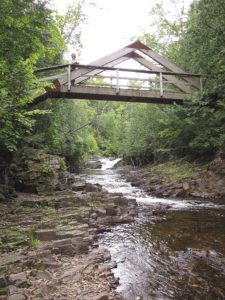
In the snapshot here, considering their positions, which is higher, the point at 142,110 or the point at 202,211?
the point at 142,110

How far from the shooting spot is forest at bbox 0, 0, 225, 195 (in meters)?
6.78

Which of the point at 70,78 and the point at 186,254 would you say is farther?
the point at 70,78

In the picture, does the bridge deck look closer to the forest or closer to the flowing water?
the forest

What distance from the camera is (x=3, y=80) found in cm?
672

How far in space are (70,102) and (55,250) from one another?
18.5 metres

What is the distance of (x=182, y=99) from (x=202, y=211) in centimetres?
748

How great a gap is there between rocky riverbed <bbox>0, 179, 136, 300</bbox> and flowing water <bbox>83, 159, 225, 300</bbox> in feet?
1.27

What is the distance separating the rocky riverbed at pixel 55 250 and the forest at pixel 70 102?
219 cm

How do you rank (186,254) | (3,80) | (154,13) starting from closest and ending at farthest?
(186,254), (3,80), (154,13)

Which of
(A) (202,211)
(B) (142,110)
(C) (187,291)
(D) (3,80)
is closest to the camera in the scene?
(C) (187,291)

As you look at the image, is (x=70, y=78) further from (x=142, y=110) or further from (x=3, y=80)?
(x=142, y=110)

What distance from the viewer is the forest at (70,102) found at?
678 cm

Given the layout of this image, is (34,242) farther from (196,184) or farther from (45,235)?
(196,184)

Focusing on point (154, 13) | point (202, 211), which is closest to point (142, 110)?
point (154, 13)
